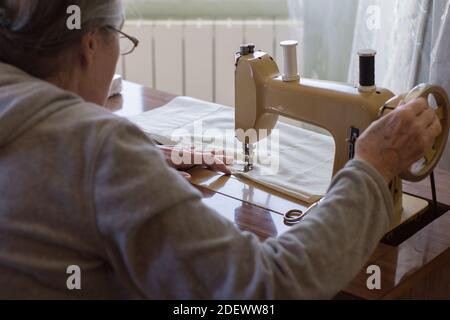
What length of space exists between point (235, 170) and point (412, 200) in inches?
15.7

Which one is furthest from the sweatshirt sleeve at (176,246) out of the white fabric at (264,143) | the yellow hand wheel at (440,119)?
the white fabric at (264,143)

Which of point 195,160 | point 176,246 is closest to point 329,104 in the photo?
point 195,160

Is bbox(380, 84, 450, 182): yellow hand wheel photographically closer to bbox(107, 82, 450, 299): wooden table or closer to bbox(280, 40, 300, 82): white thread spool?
bbox(107, 82, 450, 299): wooden table

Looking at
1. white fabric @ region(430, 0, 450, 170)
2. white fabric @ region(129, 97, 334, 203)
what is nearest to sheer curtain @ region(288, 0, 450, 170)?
white fabric @ region(430, 0, 450, 170)

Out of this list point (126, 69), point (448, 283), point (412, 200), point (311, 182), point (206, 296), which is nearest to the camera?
point (206, 296)

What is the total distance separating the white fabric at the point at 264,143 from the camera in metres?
1.52

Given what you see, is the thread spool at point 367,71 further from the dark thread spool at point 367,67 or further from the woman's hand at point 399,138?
the woman's hand at point 399,138

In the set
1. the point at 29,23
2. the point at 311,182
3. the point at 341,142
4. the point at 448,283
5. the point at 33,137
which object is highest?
the point at 29,23

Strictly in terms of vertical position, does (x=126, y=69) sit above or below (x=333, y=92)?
below

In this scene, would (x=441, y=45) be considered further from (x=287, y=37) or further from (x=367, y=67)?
(x=367, y=67)

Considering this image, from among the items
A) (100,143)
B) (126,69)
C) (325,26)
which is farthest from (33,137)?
(126,69)

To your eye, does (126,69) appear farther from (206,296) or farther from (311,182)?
(206,296)

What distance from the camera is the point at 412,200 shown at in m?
1.39

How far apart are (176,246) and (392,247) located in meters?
0.52
